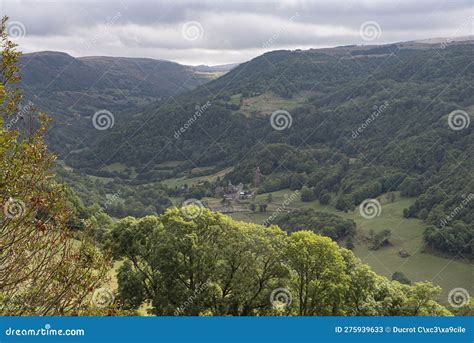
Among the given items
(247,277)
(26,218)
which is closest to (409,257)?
(247,277)

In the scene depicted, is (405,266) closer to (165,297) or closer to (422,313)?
(422,313)

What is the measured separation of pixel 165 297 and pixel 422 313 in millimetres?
20350

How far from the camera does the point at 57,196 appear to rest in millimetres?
12297

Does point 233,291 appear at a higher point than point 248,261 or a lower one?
lower

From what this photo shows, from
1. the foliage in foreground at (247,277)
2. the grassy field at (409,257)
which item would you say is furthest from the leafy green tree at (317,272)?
the grassy field at (409,257)

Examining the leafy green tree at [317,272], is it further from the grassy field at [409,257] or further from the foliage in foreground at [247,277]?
the grassy field at [409,257]

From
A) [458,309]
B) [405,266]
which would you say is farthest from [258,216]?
[458,309]

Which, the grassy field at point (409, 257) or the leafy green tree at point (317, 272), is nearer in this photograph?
the leafy green tree at point (317, 272)

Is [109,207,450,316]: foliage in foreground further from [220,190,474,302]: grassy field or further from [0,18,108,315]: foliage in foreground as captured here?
[220,190,474,302]: grassy field

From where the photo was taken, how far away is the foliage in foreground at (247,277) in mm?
36562

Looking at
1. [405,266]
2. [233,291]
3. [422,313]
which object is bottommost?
[405,266]

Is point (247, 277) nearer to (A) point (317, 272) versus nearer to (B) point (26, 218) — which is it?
(A) point (317, 272)

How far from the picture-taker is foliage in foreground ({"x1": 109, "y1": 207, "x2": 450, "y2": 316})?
120 feet

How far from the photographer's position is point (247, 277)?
1448 inches
